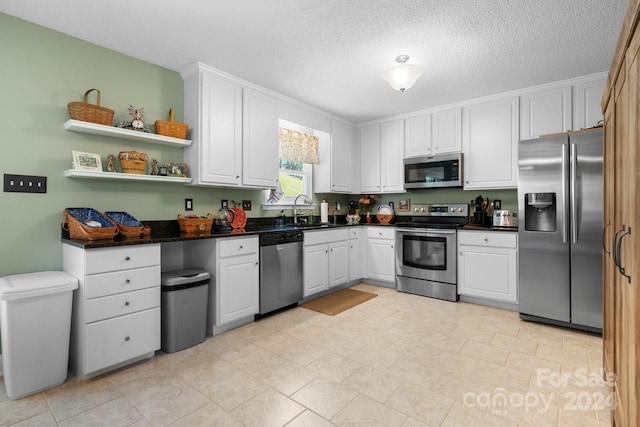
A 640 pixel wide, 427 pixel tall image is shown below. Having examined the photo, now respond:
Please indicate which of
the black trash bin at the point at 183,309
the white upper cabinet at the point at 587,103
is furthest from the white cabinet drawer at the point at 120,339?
the white upper cabinet at the point at 587,103

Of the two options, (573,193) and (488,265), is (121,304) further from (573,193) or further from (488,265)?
(573,193)

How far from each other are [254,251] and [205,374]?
46.6 inches

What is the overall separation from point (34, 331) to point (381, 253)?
11.9 feet

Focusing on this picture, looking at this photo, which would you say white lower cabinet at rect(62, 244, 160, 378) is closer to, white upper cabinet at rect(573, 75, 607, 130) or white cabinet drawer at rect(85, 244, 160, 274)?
white cabinet drawer at rect(85, 244, 160, 274)

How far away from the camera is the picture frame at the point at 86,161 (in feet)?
7.89

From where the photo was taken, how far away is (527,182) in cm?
308

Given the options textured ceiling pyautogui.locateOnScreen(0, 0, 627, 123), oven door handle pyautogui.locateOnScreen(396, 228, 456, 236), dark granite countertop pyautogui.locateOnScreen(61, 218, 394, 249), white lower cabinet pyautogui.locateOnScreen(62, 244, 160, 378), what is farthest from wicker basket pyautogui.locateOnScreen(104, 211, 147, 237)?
oven door handle pyautogui.locateOnScreen(396, 228, 456, 236)

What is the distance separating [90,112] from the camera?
7.86 ft

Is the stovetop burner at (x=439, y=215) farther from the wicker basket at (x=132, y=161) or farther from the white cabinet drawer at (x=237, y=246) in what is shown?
the wicker basket at (x=132, y=161)

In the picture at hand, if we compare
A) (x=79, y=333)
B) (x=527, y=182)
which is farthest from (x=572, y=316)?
(x=79, y=333)

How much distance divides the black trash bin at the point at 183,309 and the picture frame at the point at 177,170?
911mm

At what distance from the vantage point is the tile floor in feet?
5.61

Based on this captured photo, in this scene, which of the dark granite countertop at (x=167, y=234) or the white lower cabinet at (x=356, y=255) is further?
the white lower cabinet at (x=356, y=255)

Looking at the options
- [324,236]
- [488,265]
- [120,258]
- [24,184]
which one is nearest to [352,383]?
[120,258]
